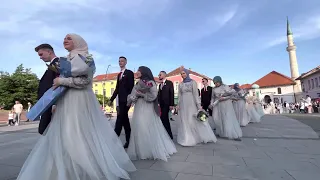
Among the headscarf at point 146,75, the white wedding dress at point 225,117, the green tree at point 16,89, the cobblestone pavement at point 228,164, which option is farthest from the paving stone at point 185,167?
the green tree at point 16,89

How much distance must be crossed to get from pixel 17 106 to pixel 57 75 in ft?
59.9

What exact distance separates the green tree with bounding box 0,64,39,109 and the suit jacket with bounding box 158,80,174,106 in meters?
44.2

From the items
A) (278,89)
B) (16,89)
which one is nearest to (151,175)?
(16,89)

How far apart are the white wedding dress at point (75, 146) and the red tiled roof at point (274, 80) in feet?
257

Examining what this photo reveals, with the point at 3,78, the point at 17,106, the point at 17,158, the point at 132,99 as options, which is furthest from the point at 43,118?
the point at 3,78

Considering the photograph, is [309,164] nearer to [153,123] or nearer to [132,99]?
[153,123]

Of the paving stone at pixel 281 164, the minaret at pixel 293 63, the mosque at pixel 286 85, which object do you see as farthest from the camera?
the mosque at pixel 286 85

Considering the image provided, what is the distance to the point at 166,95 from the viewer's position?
7.02 meters

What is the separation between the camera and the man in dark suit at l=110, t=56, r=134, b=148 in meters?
5.52

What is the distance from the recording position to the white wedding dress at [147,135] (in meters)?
4.46

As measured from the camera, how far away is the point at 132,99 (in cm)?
476

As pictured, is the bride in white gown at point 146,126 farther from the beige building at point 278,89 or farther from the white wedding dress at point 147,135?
the beige building at point 278,89

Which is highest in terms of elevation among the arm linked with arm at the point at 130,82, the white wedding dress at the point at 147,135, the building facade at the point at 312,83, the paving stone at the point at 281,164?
the building facade at the point at 312,83

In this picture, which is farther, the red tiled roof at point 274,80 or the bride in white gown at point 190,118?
the red tiled roof at point 274,80
